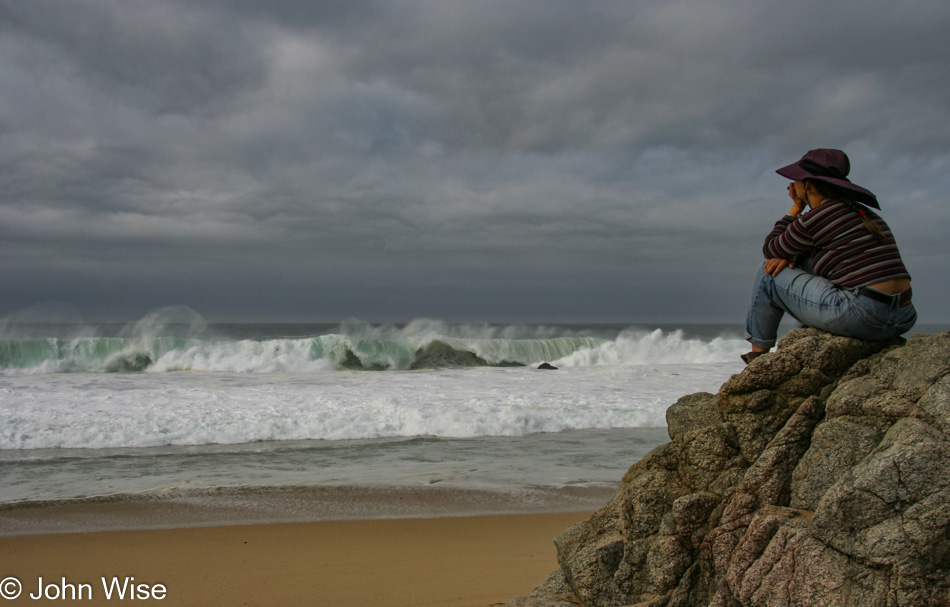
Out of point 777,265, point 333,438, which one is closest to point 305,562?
point 777,265

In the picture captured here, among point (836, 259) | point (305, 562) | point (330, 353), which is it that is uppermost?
point (836, 259)

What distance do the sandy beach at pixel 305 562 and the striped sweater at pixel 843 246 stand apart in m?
2.87

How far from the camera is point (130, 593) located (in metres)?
4.76

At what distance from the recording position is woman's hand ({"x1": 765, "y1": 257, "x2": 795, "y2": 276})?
12.0 ft

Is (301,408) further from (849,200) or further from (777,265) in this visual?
(849,200)

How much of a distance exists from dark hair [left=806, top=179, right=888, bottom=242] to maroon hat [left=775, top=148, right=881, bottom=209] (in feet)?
0.10

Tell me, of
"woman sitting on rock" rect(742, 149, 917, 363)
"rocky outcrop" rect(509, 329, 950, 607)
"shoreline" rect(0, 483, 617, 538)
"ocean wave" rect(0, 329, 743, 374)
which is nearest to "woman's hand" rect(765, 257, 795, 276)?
"woman sitting on rock" rect(742, 149, 917, 363)

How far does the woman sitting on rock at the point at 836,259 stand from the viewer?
325 centimetres

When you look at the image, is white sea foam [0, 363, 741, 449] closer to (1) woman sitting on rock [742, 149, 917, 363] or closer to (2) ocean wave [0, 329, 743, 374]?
(2) ocean wave [0, 329, 743, 374]

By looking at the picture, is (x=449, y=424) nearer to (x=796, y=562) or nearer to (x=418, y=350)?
(x=796, y=562)

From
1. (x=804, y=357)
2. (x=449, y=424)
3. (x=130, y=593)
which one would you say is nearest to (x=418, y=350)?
(x=449, y=424)

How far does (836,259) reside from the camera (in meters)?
3.40

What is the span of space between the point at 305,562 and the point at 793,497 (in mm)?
3737

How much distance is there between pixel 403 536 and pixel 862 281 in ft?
13.8
